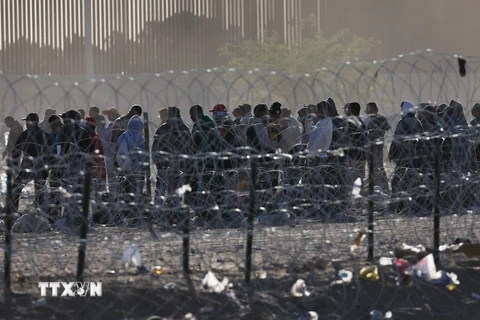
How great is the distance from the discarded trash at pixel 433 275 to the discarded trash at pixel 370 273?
27cm

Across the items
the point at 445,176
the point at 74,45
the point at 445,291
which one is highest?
the point at 74,45

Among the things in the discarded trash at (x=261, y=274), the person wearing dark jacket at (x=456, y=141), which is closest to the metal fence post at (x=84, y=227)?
the discarded trash at (x=261, y=274)

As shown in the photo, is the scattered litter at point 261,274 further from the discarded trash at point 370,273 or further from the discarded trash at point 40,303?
the discarded trash at point 40,303

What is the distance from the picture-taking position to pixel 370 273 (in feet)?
24.3

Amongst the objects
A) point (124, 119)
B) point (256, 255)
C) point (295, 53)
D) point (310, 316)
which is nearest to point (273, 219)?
point (256, 255)

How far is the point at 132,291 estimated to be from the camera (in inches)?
274

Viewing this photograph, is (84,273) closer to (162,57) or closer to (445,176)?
(445,176)

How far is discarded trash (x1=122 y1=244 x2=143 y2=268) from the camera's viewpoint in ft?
23.5

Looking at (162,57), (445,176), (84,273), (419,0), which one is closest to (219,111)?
(445,176)

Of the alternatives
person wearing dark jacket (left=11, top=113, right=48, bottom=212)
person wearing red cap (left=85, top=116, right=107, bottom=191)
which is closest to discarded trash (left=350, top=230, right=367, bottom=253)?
person wearing red cap (left=85, top=116, right=107, bottom=191)

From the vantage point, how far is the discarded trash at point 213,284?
6.92 m

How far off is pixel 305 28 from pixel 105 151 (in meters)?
25.8

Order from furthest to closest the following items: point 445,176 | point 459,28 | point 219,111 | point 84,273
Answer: point 459,28 < point 219,111 < point 445,176 < point 84,273

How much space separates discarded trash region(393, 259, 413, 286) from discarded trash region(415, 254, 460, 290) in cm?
7
